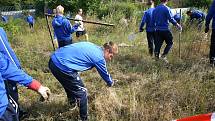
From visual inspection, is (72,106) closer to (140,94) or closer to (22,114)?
(22,114)

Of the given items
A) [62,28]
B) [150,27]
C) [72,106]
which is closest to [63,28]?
[62,28]

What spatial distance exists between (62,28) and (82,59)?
4.58 meters

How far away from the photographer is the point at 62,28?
32.4 ft

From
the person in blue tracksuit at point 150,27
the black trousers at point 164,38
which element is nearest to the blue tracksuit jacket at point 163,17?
the black trousers at point 164,38

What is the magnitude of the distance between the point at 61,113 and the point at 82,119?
0.44 meters

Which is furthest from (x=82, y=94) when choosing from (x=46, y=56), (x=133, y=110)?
(x=46, y=56)

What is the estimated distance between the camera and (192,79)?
236 inches

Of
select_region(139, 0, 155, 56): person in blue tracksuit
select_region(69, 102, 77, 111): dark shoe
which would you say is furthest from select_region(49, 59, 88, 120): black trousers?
select_region(139, 0, 155, 56): person in blue tracksuit

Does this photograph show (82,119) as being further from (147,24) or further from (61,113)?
(147,24)

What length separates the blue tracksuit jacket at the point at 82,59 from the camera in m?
5.38

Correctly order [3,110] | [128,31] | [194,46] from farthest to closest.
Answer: [128,31]
[194,46]
[3,110]

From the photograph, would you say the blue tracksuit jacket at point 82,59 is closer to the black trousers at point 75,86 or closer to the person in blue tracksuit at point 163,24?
the black trousers at point 75,86

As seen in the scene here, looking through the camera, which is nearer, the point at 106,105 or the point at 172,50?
the point at 106,105

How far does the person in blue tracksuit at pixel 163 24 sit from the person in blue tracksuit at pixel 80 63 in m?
3.84
